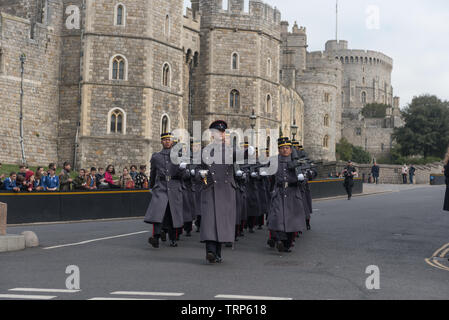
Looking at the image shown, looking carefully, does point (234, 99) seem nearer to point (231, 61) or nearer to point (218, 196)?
point (231, 61)

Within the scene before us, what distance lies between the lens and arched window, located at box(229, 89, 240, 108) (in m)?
45.5

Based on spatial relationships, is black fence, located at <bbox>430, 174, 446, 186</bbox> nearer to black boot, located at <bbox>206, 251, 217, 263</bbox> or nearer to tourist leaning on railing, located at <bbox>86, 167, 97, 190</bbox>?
tourist leaning on railing, located at <bbox>86, 167, 97, 190</bbox>

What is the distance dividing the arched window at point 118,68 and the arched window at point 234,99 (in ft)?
35.8

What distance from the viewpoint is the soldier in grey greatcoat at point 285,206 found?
38.0 feet

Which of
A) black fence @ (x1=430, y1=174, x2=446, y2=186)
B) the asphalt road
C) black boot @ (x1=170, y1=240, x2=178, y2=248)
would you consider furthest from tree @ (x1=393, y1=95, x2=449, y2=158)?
black boot @ (x1=170, y1=240, x2=178, y2=248)

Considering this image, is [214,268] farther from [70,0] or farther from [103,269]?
[70,0]

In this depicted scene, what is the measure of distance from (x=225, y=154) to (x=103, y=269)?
2.66m

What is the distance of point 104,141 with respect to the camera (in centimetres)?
3612

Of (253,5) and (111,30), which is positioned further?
(253,5)

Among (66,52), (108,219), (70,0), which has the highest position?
(70,0)

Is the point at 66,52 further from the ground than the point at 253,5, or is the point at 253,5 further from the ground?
the point at 253,5

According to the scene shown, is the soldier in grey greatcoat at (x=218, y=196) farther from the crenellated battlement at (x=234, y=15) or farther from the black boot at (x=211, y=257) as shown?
the crenellated battlement at (x=234, y=15)

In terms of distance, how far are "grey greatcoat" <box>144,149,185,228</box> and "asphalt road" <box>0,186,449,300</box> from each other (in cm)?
73
